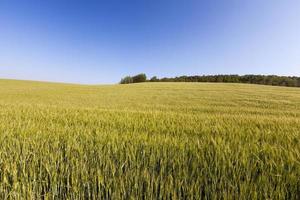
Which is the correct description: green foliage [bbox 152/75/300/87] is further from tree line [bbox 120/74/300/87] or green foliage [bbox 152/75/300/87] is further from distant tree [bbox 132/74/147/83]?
distant tree [bbox 132/74/147/83]

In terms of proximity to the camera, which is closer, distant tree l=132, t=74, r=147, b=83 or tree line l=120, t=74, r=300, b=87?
tree line l=120, t=74, r=300, b=87

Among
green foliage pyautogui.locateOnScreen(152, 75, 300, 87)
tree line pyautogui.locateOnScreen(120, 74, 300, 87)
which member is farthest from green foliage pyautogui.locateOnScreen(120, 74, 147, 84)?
green foliage pyautogui.locateOnScreen(152, 75, 300, 87)

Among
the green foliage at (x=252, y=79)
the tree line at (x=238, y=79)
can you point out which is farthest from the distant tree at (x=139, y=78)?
the green foliage at (x=252, y=79)

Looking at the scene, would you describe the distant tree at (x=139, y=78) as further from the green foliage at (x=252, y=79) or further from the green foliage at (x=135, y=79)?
the green foliage at (x=252, y=79)

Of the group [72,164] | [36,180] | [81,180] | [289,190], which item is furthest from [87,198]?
[289,190]

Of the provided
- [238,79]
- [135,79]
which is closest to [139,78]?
[135,79]

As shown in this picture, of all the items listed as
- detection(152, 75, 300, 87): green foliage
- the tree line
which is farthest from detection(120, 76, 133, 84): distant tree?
detection(152, 75, 300, 87): green foliage

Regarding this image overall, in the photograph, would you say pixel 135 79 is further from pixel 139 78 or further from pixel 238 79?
pixel 238 79

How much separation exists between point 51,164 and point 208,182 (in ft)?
5.60

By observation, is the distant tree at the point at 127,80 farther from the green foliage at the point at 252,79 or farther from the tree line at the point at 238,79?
the green foliage at the point at 252,79

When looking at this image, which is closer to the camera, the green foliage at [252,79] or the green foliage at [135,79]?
the green foliage at [252,79]

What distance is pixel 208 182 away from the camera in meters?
2.21

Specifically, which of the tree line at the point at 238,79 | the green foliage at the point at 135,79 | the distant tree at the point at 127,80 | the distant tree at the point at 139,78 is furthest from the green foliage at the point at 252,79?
the distant tree at the point at 127,80

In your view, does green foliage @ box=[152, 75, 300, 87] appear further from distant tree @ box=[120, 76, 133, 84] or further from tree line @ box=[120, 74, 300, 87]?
distant tree @ box=[120, 76, 133, 84]
